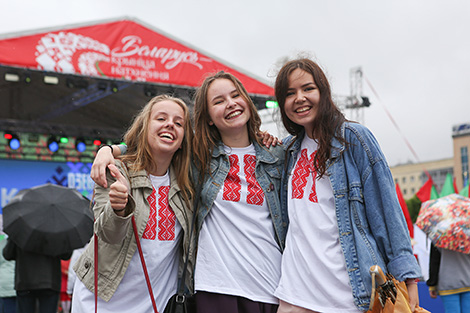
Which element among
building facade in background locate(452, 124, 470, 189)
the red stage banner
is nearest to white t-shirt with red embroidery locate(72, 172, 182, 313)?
the red stage banner

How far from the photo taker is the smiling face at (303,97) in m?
2.37

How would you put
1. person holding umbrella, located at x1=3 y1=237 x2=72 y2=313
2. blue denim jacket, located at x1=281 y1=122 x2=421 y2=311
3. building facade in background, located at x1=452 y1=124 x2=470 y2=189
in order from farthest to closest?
building facade in background, located at x1=452 y1=124 x2=470 y2=189
person holding umbrella, located at x1=3 y1=237 x2=72 y2=313
blue denim jacket, located at x1=281 y1=122 x2=421 y2=311

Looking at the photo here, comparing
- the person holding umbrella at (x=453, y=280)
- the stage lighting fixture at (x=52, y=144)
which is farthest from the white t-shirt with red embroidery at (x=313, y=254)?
the stage lighting fixture at (x=52, y=144)

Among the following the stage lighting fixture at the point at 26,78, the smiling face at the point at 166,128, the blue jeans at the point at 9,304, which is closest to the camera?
the smiling face at the point at 166,128

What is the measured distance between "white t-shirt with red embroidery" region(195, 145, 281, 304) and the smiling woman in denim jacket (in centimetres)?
10

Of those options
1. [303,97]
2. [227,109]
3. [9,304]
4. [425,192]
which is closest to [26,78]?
[9,304]

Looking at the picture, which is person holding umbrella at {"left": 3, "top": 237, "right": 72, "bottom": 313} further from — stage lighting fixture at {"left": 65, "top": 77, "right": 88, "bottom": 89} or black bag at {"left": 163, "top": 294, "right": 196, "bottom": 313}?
stage lighting fixture at {"left": 65, "top": 77, "right": 88, "bottom": 89}

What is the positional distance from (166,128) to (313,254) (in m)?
1.03

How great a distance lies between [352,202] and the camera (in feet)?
7.22

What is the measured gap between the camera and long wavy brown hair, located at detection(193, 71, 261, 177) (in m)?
2.64

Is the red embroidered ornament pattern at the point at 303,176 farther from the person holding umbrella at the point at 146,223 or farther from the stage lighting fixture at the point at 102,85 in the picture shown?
the stage lighting fixture at the point at 102,85

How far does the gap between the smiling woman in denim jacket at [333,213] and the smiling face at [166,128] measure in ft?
1.94

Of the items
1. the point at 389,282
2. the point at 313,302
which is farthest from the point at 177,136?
the point at 389,282

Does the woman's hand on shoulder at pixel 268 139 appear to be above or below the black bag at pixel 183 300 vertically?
above
